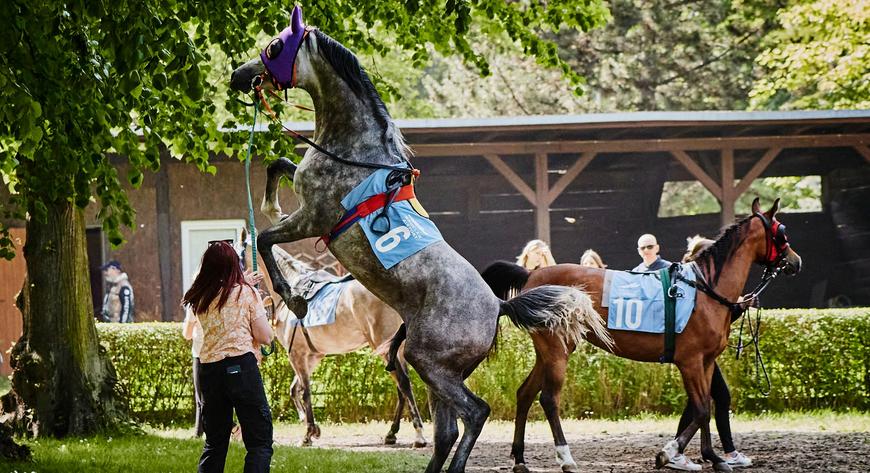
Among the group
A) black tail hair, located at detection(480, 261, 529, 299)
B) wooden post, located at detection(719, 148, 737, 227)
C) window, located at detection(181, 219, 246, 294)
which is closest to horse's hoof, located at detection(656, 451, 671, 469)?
black tail hair, located at detection(480, 261, 529, 299)

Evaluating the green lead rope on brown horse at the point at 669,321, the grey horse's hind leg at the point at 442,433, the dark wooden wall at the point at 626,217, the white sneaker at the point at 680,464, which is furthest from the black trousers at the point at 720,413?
the dark wooden wall at the point at 626,217

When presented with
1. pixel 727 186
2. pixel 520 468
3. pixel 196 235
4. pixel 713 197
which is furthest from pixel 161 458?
pixel 713 197

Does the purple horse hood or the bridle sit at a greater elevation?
the purple horse hood

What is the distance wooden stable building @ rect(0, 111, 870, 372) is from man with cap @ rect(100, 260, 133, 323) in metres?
0.89

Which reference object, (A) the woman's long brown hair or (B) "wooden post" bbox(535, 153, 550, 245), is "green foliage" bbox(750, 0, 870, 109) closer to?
(B) "wooden post" bbox(535, 153, 550, 245)

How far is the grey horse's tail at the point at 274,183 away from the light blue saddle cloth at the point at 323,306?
4.72 metres

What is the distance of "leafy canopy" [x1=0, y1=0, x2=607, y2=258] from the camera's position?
538 cm

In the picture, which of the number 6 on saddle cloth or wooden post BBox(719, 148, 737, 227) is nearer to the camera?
the number 6 on saddle cloth

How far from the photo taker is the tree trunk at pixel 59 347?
33.2 ft

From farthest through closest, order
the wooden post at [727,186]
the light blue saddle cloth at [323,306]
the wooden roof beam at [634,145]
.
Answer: the wooden roof beam at [634,145] < the wooden post at [727,186] < the light blue saddle cloth at [323,306]

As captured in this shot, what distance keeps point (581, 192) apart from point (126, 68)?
64.7 ft

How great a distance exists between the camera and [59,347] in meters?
10.2

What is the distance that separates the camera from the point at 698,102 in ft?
114

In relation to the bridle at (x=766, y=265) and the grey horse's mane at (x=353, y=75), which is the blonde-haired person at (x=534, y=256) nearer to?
the bridle at (x=766, y=265)
